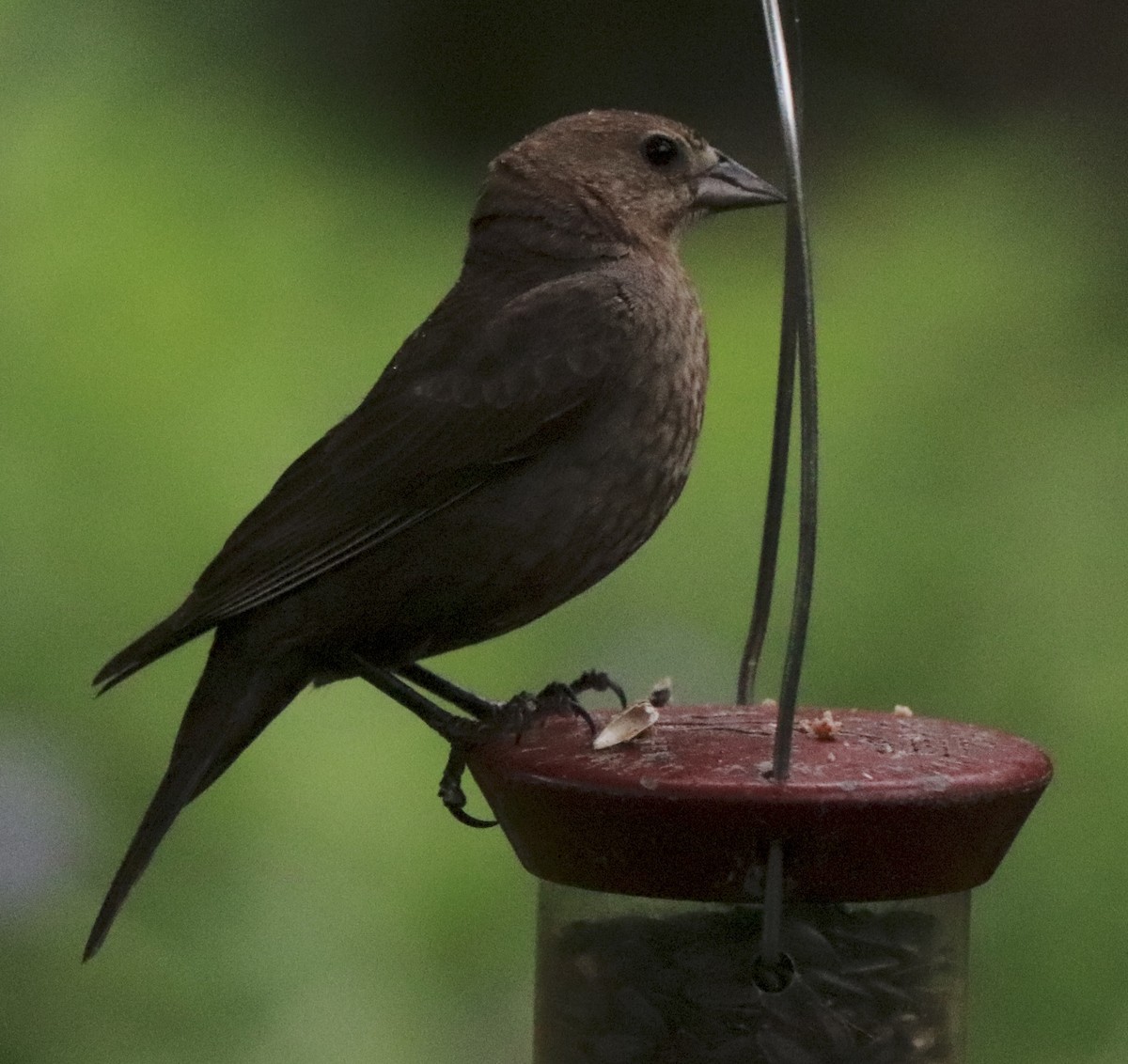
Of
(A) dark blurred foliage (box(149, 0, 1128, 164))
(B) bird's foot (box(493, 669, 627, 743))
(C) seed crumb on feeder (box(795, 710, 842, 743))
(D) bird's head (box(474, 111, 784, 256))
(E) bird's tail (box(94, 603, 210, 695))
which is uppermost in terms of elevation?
(A) dark blurred foliage (box(149, 0, 1128, 164))

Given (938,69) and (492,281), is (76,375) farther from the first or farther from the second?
(938,69)

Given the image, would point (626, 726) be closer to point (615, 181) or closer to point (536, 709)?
point (536, 709)

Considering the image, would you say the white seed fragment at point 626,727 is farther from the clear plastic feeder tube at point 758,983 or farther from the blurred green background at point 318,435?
the blurred green background at point 318,435

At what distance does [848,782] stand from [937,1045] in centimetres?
53

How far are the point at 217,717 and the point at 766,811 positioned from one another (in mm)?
1253

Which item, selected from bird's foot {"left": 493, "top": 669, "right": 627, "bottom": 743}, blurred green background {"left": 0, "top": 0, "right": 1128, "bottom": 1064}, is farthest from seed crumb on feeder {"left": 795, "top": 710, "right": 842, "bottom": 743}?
blurred green background {"left": 0, "top": 0, "right": 1128, "bottom": 1064}

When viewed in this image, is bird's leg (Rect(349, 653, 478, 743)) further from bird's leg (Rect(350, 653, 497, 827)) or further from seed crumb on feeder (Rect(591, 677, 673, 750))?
seed crumb on feeder (Rect(591, 677, 673, 750))

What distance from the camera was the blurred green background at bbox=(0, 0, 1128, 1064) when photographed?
450cm

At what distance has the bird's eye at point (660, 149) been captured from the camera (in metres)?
3.78

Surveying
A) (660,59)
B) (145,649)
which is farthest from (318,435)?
(660,59)

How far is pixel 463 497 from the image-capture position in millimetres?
3400

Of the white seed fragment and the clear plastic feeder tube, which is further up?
the white seed fragment

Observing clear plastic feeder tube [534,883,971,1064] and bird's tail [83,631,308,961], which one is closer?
clear plastic feeder tube [534,883,971,1064]

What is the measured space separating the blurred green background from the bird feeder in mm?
1514
